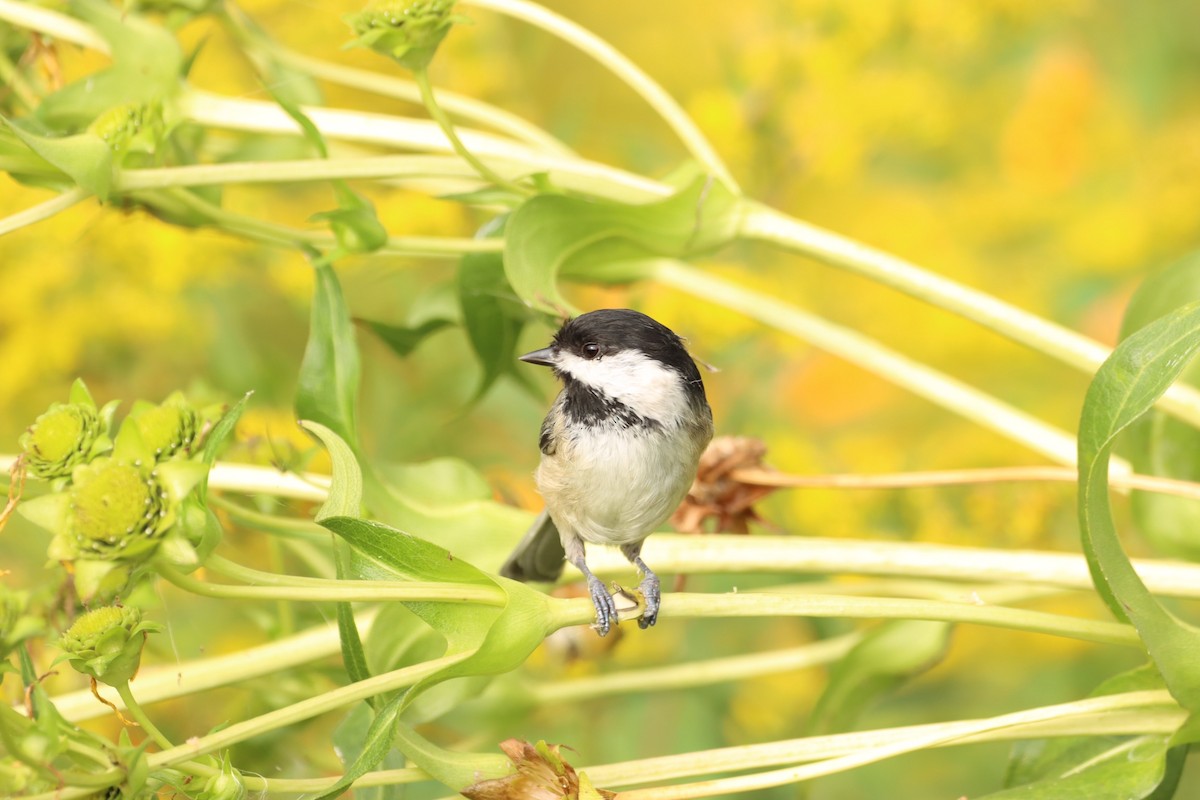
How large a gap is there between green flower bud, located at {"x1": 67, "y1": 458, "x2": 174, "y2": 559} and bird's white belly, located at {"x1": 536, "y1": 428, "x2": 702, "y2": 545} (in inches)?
27.7

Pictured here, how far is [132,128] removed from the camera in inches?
54.6

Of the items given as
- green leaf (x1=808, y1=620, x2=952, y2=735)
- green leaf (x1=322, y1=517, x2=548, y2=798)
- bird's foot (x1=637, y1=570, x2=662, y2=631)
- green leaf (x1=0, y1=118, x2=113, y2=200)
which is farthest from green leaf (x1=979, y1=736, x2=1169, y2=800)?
green leaf (x1=0, y1=118, x2=113, y2=200)

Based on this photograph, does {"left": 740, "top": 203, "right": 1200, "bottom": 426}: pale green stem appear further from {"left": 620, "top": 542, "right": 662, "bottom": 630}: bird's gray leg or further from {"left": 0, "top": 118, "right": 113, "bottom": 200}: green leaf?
{"left": 0, "top": 118, "right": 113, "bottom": 200}: green leaf

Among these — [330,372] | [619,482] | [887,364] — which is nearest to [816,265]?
[887,364]

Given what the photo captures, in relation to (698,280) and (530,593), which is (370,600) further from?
(698,280)

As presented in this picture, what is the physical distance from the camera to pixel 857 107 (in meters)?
2.40

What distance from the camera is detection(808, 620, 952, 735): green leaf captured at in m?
1.54

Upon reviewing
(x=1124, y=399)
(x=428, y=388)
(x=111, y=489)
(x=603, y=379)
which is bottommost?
(x=428, y=388)

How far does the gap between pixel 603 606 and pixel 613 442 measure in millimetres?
251

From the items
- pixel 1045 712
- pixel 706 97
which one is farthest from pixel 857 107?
pixel 1045 712

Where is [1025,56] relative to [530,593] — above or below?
above

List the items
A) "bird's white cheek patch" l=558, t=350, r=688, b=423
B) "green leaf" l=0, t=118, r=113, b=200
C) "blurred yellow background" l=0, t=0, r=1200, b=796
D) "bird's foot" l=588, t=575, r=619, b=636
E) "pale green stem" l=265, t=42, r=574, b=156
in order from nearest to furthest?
"green leaf" l=0, t=118, r=113, b=200
"bird's foot" l=588, t=575, r=619, b=636
"bird's white cheek patch" l=558, t=350, r=688, b=423
"pale green stem" l=265, t=42, r=574, b=156
"blurred yellow background" l=0, t=0, r=1200, b=796

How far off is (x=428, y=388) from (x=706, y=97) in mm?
810

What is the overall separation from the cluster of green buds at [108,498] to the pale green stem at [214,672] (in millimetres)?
377
